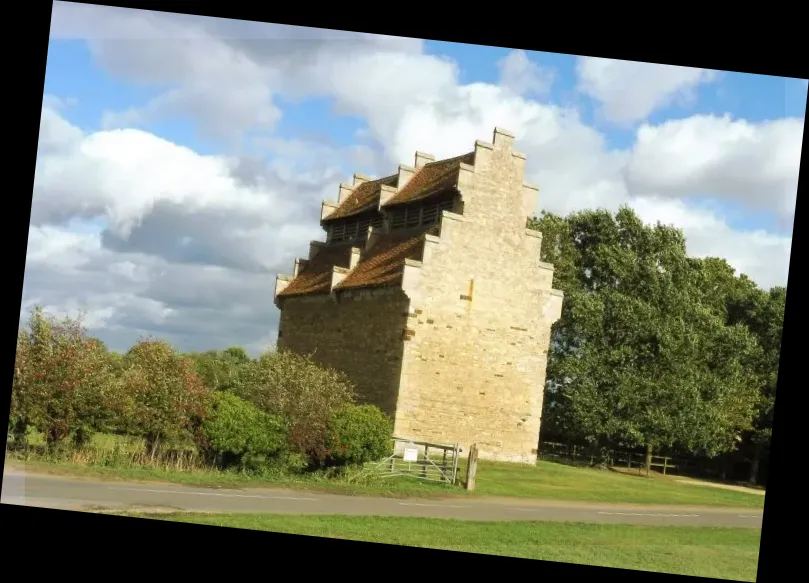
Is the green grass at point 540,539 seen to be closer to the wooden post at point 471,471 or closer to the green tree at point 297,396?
the green tree at point 297,396

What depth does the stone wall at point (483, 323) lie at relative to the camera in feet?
60.7

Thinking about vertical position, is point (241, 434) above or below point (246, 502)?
above

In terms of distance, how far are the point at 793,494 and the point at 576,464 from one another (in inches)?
611

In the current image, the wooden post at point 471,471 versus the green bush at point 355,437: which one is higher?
the green bush at point 355,437

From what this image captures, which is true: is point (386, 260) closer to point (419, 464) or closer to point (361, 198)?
point (361, 198)

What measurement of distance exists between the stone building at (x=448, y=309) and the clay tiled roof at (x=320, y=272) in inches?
3.8

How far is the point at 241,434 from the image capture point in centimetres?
1328

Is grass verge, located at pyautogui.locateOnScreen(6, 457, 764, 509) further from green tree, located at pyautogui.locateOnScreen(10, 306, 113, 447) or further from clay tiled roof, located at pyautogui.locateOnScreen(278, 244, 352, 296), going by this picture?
clay tiled roof, located at pyautogui.locateOnScreen(278, 244, 352, 296)

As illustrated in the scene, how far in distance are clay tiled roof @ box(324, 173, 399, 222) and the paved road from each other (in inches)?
338

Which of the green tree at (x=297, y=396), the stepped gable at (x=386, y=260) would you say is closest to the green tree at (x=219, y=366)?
the green tree at (x=297, y=396)

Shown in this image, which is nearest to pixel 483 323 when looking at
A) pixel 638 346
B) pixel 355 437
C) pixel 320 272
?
pixel 320 272

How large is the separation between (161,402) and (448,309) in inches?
280

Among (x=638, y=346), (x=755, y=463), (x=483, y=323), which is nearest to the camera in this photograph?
(x=483, y=323)

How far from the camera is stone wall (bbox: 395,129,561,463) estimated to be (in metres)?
18.5
